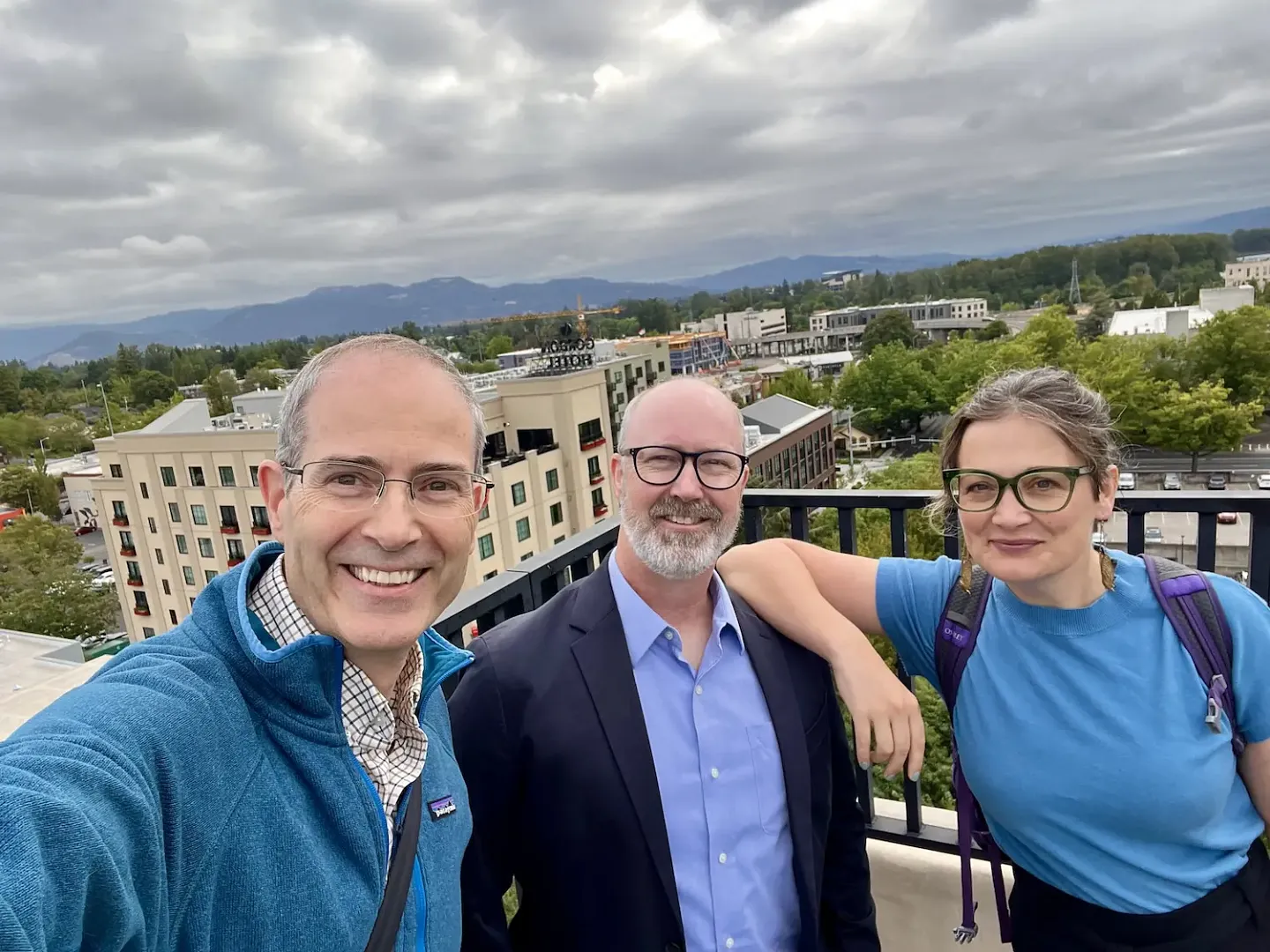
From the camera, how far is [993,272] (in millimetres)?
120375

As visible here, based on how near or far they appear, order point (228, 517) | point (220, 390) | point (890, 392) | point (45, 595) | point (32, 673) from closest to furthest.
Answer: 1. point (32, 673)
2. point (228, 517)
3. point (45, 595)
4. point (890, 392)
5. point (220, 390)

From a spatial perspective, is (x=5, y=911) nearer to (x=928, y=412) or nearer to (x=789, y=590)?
(x=789, y=590)

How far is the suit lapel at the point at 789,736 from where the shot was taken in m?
1.67

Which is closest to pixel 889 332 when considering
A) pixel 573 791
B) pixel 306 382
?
pixel 573 791

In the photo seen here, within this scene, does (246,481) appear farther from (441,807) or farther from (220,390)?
(220,390)

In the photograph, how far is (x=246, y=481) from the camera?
20.8 metres

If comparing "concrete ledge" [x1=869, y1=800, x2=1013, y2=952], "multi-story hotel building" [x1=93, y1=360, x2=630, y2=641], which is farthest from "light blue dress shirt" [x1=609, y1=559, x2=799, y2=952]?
"multi-story hotel building" [x1=93, y1=360, x2=630, y2=641]

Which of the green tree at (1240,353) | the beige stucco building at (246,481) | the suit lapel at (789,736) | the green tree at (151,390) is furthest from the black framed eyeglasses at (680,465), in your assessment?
the green tree at (151,390)

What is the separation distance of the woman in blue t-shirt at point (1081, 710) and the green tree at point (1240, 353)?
37.7 metres

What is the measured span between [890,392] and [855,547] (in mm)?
42910

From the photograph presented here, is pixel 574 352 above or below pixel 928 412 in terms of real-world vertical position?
above

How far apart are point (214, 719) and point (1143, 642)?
5.73 feet

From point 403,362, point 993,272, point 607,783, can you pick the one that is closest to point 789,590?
point 607,783

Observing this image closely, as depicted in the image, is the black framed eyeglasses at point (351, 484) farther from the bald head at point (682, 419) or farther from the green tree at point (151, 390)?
the green tree at point (151, 390)
